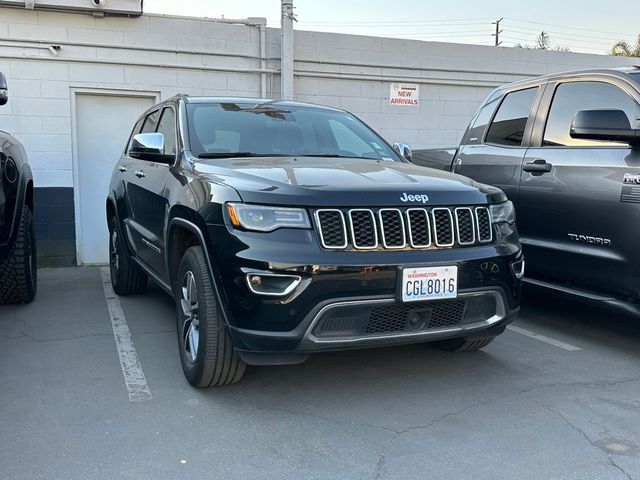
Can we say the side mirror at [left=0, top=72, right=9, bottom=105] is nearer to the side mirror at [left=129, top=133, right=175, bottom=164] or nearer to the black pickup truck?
the side mirror at [left=129, top=133, right=175, bottom=164]

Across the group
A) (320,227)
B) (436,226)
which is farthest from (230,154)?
(436,226)

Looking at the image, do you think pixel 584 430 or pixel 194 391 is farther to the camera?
pixel 194 391

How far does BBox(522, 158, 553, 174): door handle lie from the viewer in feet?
14.9

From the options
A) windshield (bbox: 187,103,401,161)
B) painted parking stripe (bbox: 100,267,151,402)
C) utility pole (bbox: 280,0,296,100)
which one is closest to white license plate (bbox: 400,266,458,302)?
windshield (bbox: 187,103,401,161)

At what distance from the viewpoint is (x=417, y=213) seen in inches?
124

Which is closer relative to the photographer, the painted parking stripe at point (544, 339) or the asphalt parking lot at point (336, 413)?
the asphalt parking lot at point (336, 413)

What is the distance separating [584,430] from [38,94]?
6997 mm

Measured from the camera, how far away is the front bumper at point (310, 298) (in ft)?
9.54

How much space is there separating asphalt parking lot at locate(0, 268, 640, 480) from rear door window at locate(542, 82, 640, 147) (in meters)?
1.48

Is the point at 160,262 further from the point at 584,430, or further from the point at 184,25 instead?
the point at 184,25

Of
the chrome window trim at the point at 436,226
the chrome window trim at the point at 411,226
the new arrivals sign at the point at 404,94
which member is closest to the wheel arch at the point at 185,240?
the chrome window trim at the point at 411,226

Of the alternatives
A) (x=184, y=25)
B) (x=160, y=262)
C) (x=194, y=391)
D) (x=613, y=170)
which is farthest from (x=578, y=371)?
(x=184, y=25)

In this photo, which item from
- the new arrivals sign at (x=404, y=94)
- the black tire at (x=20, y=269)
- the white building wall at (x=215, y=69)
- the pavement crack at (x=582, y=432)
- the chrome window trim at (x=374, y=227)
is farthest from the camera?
the new arrivals sign at (x=404, y=94)

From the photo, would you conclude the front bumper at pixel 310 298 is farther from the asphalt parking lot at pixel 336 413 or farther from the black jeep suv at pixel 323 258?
the asphalt parking lot at pixel 336 413
